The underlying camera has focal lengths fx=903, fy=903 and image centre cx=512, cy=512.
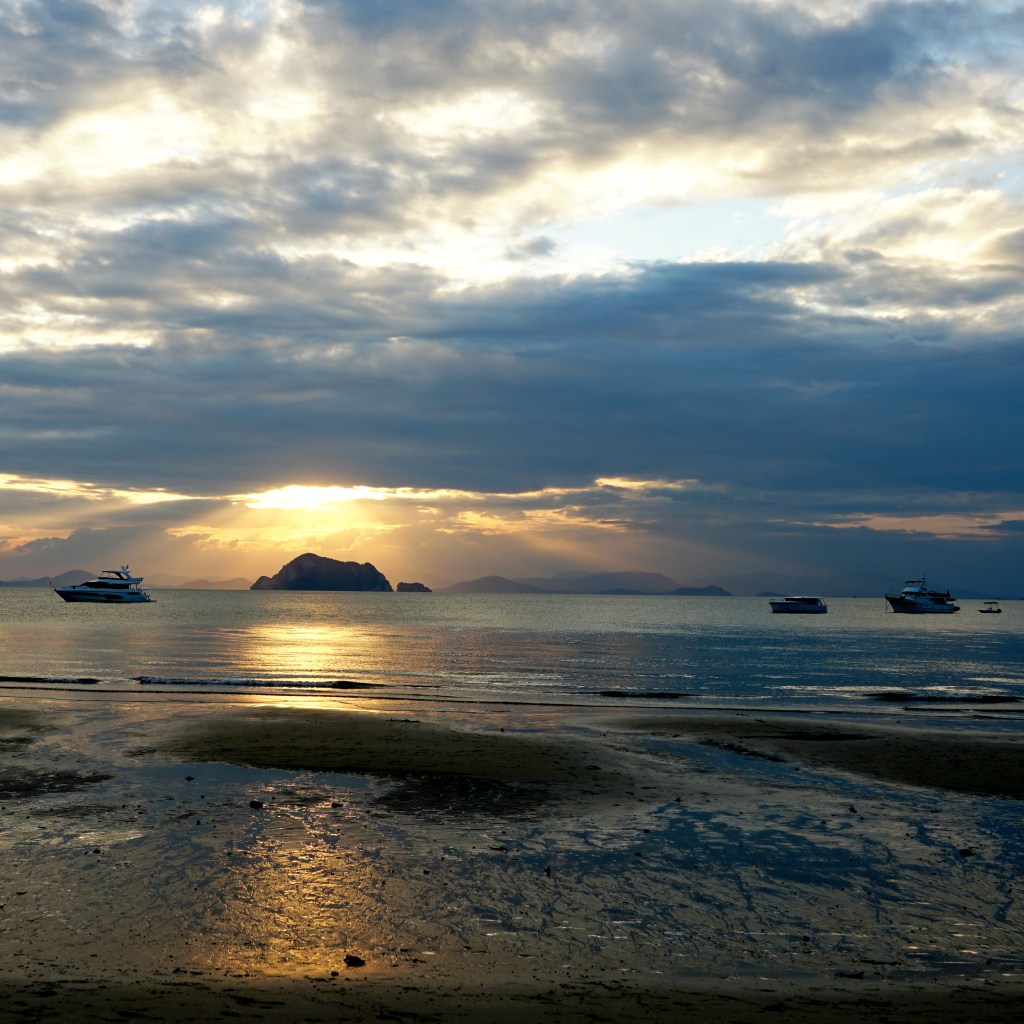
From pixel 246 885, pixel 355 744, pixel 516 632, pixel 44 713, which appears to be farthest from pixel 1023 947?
pixel 516 632

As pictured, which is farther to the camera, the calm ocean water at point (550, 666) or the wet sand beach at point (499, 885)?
the calm ocean water at point (550, 666)

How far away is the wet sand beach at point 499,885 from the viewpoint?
929 cm

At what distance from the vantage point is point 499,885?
1286cm

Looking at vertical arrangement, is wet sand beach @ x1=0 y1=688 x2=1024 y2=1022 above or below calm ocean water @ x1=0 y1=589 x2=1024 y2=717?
above

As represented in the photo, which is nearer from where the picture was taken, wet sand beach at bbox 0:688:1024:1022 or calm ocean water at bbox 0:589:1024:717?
wet sand beach at bbox 0:688:1024:1022

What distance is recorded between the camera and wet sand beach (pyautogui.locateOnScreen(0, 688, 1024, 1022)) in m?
9.29

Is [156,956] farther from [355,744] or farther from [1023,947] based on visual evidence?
[355,744]

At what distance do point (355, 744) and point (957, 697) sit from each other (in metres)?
34.6

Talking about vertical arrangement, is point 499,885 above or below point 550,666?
above

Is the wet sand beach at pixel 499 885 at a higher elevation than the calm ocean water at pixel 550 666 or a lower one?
higher

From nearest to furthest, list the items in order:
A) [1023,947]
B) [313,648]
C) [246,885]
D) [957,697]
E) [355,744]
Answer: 1. [1023,947]
2. [246,885]
3. [355,744]
4. [957,697]
5. [313,648]

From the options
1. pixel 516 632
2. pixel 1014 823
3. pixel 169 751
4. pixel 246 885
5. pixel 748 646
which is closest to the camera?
pixel 246 885

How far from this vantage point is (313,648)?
8038cm

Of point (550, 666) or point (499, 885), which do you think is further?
point (550, 666)
